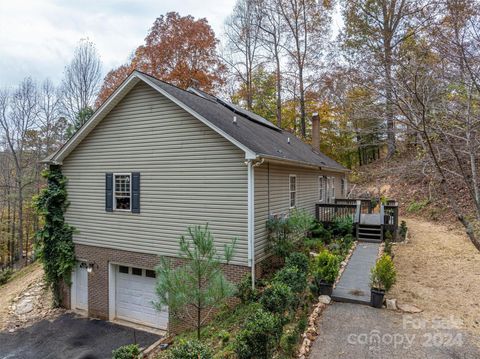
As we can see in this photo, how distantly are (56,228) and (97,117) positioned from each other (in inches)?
179

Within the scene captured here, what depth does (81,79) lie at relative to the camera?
2030 cm

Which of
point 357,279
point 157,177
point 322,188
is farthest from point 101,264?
point 322,188

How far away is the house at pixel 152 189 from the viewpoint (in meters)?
7.84

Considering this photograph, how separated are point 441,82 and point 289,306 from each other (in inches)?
185

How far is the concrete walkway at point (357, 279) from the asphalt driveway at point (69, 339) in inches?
234

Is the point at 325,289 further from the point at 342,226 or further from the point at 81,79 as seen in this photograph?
the point at 81,79

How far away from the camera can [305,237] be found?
37.2 ft

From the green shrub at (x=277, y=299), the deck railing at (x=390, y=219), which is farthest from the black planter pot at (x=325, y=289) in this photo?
the deck railing at (x=390, y=219)

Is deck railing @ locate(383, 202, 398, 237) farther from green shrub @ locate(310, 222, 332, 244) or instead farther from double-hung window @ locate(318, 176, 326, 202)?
double-hung window @ locate(318, 176, 326, 202)

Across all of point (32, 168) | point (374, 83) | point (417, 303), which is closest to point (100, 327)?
point (417, 303)

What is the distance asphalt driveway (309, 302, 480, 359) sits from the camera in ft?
16.0

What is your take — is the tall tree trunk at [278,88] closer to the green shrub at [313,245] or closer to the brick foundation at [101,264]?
the green shrub at [313,245]

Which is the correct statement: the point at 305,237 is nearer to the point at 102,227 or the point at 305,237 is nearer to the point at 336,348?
the point at 336,348

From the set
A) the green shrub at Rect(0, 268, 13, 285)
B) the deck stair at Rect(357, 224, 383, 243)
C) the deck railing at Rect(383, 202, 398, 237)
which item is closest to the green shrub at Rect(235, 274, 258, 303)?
the deck stair at Rect(357, 224, 383, 243)
